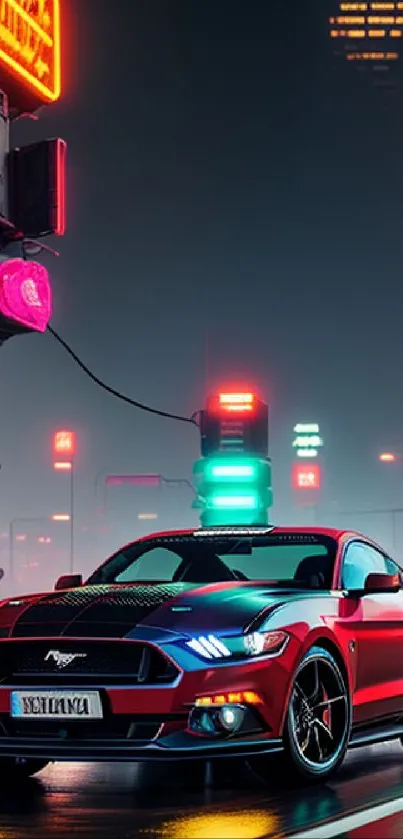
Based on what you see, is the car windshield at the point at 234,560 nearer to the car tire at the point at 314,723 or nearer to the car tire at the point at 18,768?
the car tire at the point at 314,723

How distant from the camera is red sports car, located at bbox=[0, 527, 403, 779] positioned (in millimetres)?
6641

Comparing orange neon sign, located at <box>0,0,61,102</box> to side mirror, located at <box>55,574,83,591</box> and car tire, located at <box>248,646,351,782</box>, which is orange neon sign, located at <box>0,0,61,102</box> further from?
car tire, located at <box>248,646,351,782</box>

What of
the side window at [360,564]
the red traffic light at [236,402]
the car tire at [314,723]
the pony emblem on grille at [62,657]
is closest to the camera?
the pony emblem on grille at [62,657]

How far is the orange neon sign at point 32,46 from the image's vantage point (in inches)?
995

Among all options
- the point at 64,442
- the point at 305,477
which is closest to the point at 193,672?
the point at 64,442

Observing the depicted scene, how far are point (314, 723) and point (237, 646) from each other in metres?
0.77

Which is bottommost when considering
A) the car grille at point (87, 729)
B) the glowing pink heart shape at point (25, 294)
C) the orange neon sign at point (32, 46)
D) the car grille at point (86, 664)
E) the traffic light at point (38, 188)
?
the car grille at point (87, 729)

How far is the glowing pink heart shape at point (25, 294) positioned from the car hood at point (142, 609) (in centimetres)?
1597

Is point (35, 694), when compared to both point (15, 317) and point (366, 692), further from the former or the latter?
point (15, 317)

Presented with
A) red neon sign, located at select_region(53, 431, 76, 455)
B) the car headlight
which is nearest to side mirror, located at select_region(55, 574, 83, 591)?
the car headlight

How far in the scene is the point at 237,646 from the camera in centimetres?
680

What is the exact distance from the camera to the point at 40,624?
7.17 metres

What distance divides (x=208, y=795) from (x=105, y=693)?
27.7 inches

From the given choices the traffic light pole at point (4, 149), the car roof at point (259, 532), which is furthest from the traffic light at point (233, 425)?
the car roof at point (259, 532)
